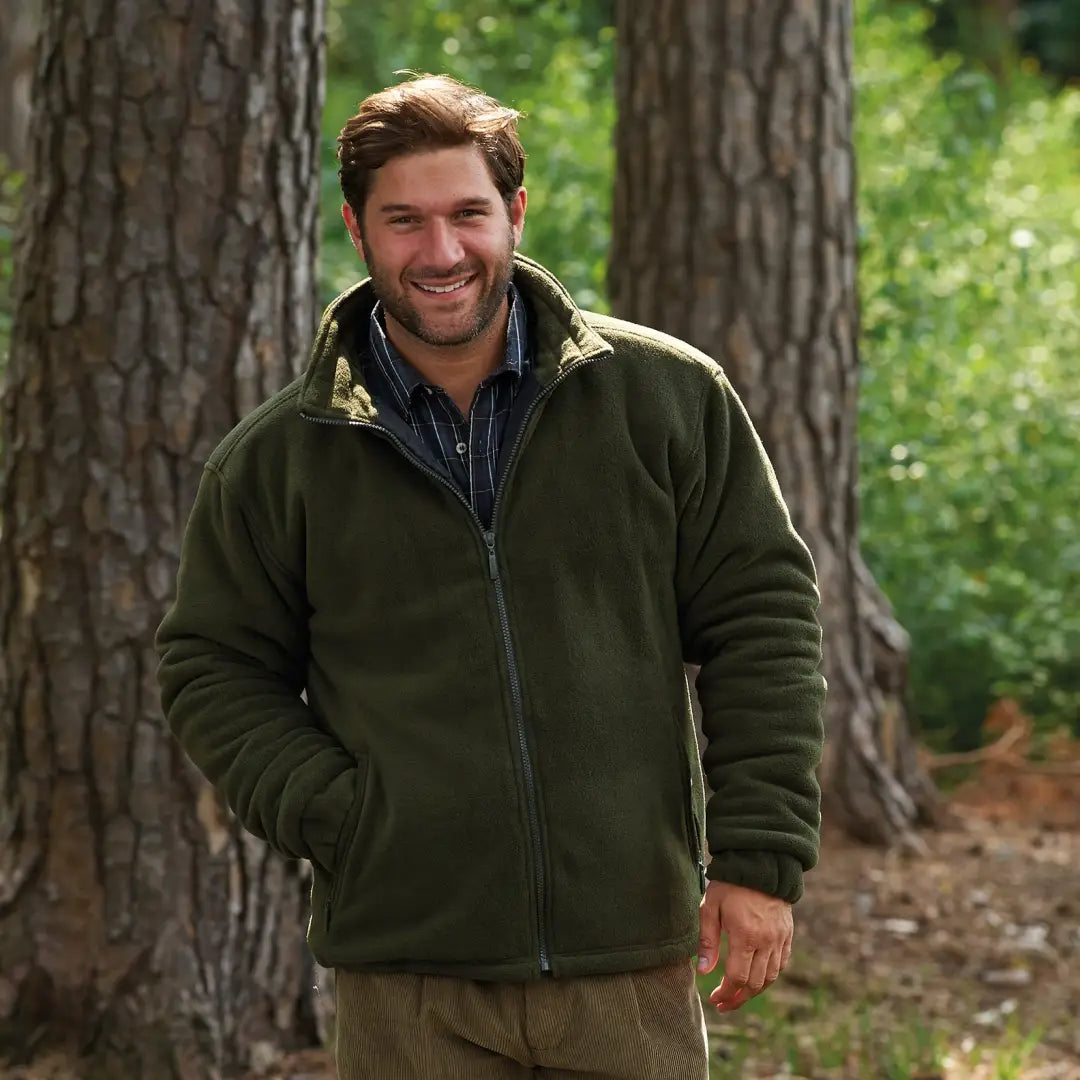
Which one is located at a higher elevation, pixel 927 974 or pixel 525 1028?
pixel 525 1028

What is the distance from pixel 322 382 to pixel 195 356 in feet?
5.03

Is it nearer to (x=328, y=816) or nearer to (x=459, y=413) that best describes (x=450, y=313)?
(x=459, y=413)

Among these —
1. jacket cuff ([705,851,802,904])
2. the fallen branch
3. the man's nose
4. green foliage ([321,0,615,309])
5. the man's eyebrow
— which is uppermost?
green foliage ([321,0,615,309])

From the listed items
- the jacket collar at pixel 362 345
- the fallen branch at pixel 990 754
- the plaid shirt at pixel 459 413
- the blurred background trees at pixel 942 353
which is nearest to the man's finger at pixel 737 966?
the plaid shirt at pixel 459 413

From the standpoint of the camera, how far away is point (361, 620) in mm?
2809

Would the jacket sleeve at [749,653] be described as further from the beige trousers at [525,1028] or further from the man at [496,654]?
the beige trousers at [525,1028]

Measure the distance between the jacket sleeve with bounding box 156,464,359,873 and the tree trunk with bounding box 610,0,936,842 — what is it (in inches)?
148

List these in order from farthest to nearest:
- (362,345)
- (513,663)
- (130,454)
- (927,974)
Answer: (927,974), (130,454), (362,345), (513,663)

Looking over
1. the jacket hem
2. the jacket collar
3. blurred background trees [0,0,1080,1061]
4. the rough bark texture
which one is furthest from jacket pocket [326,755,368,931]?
the rough bark texture

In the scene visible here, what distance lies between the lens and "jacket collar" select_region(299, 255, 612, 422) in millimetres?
2797

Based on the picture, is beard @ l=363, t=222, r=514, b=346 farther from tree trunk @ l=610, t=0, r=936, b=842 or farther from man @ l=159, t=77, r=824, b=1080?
tree trunk @ l=610, t=0, r=936, b=842

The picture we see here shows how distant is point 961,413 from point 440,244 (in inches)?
254

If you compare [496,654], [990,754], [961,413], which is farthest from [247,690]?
[961,413]

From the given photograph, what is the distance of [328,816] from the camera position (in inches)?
109
